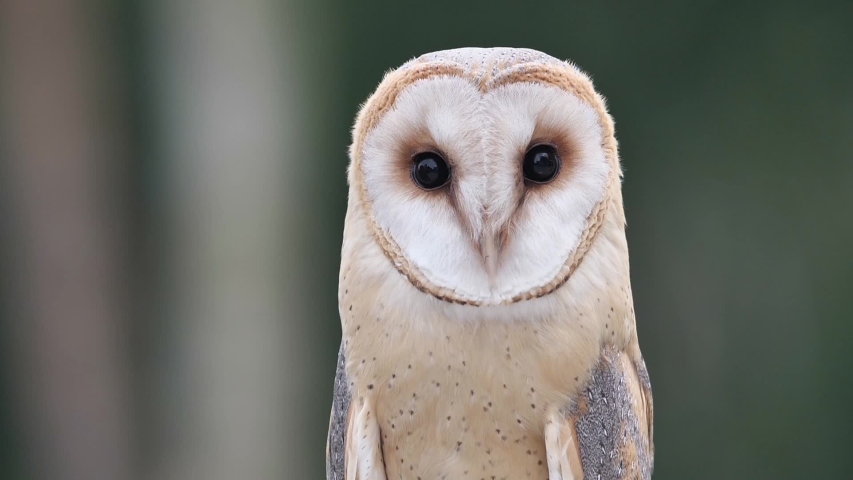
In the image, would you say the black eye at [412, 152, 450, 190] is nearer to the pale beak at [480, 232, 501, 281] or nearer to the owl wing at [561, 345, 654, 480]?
the pale beak at [480, 232, 501, 281]

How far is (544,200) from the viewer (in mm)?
684

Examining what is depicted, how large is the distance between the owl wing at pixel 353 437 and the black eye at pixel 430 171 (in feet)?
0.75

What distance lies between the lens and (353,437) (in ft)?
2.61

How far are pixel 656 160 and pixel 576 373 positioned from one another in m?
1.02

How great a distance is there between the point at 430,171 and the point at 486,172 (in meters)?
0.06

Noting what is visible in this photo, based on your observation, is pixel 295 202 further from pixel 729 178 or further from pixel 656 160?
pixel 729 178

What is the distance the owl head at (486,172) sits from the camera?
0.65 metres

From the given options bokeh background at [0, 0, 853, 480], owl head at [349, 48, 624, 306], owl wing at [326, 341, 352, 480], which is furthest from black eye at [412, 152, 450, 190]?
bokeh background at [0, 0, 853, 480]

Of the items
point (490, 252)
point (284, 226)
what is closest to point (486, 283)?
point (490, 252)

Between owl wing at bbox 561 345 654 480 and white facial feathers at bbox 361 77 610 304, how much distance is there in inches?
5.4

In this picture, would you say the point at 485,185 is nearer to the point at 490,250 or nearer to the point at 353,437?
the point at 490,250

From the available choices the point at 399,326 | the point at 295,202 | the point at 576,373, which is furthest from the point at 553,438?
the point at 295,202

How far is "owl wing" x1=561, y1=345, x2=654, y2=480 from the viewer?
759 millimetres

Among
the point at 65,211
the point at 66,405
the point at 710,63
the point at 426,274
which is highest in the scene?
the point at 710,63
